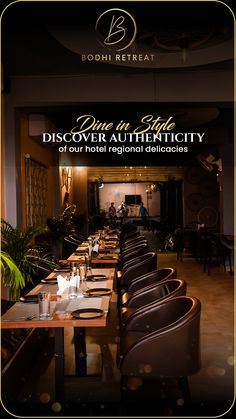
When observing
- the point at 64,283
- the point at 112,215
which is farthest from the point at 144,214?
the point at 64,283

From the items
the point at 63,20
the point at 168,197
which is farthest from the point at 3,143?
the point at 168,197

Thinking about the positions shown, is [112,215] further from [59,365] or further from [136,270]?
[59,365]

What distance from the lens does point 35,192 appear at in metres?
8.41

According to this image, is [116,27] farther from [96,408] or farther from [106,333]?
[96,408]

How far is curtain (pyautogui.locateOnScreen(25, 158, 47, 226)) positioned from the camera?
25.3ft

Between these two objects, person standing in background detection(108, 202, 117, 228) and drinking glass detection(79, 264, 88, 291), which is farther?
person standing in background detection(108, 202, 117, 228)

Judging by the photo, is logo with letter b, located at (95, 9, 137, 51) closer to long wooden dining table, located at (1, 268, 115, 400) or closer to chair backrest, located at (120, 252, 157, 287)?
chair backrest, located at (120, 252, 157, 287)

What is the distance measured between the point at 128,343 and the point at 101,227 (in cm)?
1229

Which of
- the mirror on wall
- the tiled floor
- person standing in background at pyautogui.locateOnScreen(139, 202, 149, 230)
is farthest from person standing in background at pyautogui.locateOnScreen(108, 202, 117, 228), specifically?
the tiled floor

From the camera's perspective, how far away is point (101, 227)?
50.4ft

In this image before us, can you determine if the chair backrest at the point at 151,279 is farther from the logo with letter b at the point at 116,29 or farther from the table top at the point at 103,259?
the logo with letter b at the point at 116,29

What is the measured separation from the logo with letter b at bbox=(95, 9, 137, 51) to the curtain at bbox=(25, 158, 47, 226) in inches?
119

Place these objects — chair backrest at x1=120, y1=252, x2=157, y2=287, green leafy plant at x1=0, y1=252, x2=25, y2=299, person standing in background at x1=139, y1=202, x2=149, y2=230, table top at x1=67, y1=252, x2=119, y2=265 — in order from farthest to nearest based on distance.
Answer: person standing in background at x1=139, y1=202, x2=149, y2=230, table top at x1=67, y1=252, x2=119, y2=265, chair backrest at x1=120, y1=252, x2=157, y2=287, green leafy plant at x1=0, y1=252, x2=25, y2=299

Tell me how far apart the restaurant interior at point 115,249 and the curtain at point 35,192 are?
34mm
